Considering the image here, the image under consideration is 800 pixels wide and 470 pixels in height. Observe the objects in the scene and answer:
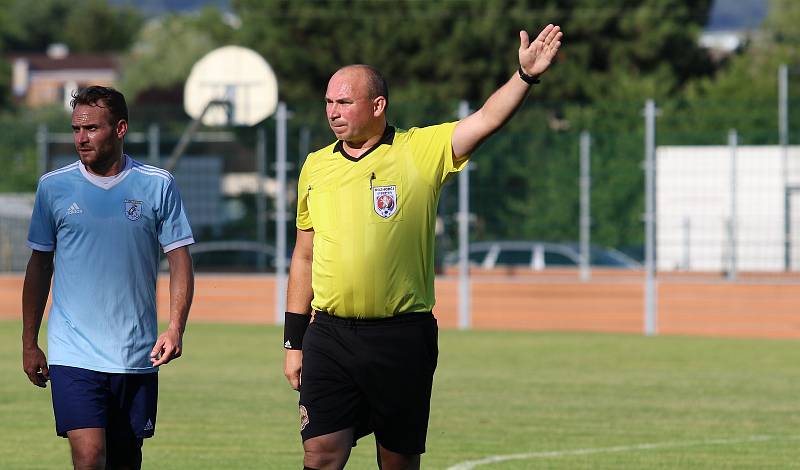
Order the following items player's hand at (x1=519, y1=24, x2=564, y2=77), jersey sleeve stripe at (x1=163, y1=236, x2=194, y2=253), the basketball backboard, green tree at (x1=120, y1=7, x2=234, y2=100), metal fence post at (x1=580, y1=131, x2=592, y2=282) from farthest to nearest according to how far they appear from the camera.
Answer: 1. green tree at (x1=120, y1=7, x2=234, y2=100)
2. the basketball backboard
3. metal fence post at (x1=580, y1=131, x2=592, y2=282)
4. jersey sleeve stripe at (x1=163, y1=236, x2=194, y2=253)
5. player's hand at (x1=519, y1=24, x2=564, y2=77)

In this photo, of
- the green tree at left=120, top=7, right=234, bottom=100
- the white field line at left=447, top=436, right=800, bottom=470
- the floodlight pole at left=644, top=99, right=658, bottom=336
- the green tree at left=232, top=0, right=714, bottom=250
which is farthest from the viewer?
the green tree at left=120, top=7, right=234, bottom=100

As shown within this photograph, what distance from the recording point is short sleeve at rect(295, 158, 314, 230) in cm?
759

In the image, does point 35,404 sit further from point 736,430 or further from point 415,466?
point 415,466

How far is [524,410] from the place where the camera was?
14.8m

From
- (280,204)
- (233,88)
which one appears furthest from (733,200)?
(233,88)

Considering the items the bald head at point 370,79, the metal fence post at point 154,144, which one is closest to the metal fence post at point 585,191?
the metal fence post at point 154,144

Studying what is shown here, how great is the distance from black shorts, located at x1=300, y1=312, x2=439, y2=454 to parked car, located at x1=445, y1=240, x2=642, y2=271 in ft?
60.9

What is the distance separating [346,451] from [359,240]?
2.98 ft

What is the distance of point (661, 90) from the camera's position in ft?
188

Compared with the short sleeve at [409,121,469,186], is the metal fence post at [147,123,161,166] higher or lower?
higher

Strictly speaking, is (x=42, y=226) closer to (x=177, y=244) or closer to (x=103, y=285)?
(x=103, y=285)

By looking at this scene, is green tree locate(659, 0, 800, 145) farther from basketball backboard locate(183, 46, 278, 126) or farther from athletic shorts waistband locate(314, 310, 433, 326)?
athletic shorts waistband locate(314, 310, 433, 326)

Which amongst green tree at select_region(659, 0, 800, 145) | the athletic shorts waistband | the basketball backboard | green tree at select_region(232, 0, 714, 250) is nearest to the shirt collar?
the athletic shorts waistband

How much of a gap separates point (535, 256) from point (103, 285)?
2124 centimetres
